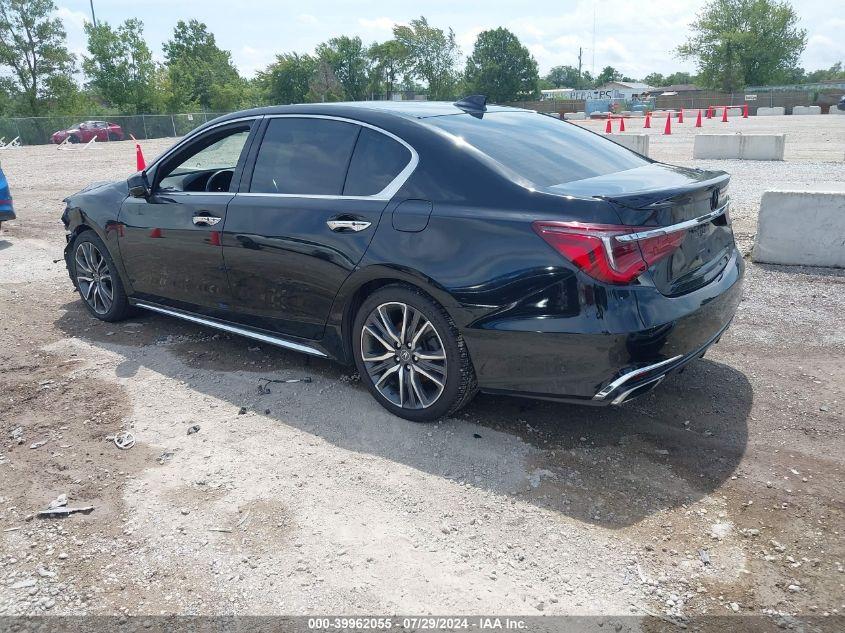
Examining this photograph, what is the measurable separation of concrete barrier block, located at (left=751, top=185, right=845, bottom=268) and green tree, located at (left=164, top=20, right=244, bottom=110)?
70.6 metres

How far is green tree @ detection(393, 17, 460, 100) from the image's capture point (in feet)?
334

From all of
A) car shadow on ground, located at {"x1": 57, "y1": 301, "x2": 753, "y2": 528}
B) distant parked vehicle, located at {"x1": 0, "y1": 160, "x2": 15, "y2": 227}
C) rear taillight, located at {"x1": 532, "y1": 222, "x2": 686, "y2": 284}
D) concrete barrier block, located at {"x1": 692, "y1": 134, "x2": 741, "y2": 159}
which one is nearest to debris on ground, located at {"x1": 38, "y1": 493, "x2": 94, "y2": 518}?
car shadow on ground, located at {"x1": 57, "y1": 301, "x2": 753, "y2": 528}

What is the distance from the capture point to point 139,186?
5.39m

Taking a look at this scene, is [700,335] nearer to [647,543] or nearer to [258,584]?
[647,543]

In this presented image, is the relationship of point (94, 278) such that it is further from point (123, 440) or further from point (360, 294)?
point (360, 294)

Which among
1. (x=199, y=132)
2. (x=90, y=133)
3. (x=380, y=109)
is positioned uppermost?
(x=90, y=133)

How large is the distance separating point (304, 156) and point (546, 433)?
227 cm

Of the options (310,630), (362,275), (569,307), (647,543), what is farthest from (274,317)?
(647,543)

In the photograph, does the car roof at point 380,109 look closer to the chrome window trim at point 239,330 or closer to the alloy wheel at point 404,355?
the alloy wheel at point 404,355

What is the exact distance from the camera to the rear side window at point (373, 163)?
402 centimetres

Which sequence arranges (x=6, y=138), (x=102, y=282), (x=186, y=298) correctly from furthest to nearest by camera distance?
(x=6, y=138), (x=102, y=282), (x=186, y=298)

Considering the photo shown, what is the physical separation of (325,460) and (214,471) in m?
0.57

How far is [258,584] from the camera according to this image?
2.82 m

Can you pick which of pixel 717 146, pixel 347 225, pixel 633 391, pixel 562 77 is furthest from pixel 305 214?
pixel 562 77
